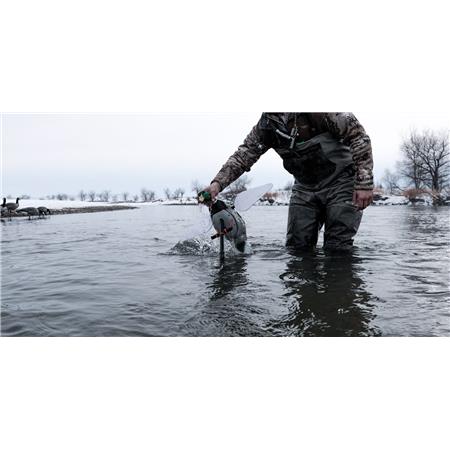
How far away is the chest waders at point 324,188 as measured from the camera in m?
4.76

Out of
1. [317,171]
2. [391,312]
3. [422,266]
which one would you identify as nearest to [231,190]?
[317,171]

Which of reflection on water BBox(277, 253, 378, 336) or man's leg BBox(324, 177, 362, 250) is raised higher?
man's leg BBox(324, 177, 362, 250)

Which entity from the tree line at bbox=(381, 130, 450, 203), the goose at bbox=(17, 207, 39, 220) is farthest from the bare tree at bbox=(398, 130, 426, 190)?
the goose at bbox=(17, 207, 39, 220)

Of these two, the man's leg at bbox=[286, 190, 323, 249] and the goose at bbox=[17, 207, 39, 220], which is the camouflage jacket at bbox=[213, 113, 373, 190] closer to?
the man's leg at bbox=[286, 190, 323, 249]

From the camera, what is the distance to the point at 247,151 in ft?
16.9

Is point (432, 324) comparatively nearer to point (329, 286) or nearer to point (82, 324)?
point (329, 286)

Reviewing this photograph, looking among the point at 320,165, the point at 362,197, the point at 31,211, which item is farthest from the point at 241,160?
the point at 31,211

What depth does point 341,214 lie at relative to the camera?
497 centimetres

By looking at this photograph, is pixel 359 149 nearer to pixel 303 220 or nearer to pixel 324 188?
pixel 324 188

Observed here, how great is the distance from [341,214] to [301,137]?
1113 millimetres

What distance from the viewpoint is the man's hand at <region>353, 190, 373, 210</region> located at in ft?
14.4

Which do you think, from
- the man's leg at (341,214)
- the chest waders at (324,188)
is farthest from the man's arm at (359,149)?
the man's leg at (341,214)

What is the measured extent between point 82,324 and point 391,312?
2.26 meters

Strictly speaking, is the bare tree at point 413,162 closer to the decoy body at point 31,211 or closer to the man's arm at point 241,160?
the man's arm at point 241,160
